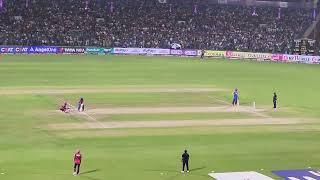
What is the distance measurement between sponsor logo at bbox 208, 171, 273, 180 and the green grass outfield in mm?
529

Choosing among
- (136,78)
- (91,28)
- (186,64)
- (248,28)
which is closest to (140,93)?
(136,78)

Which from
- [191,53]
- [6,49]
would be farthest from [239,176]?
[191,53]

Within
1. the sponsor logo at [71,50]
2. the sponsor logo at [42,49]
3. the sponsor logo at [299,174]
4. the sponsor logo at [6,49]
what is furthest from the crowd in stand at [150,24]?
the sponsor logo at [299,174]

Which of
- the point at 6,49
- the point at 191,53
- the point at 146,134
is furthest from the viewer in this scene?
the point at 191,53

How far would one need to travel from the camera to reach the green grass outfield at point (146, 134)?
25.8 meters

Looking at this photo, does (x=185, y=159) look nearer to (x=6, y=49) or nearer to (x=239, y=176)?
(x=239, y=176)

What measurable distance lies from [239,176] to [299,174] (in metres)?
2.81

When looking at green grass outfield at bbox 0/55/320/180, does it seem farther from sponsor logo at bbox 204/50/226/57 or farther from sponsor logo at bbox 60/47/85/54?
sponsor logo at bbox 204/50/226/57

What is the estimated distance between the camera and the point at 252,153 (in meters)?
29.1

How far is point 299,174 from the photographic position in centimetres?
2506

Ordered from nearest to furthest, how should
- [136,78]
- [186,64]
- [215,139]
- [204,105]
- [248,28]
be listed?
[215,139] → [204,105] → [136,78] → [186,64] → [248,28]

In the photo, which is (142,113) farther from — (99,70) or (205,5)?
(205,5)

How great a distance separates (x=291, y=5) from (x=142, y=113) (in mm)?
90184

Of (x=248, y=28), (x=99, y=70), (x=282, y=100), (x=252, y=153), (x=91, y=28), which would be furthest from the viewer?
(x=248, y=28)
